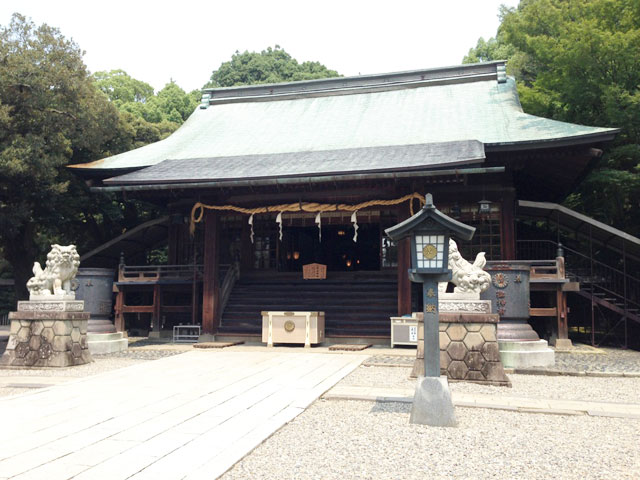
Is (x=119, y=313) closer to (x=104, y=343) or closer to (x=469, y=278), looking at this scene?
(x=104, y=343)

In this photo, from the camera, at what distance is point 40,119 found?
16.2 meters

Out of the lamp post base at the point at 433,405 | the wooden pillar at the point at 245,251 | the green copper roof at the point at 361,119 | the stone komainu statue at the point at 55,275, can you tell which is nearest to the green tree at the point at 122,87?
the green copper roof at the point at 361,119

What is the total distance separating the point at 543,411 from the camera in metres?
5.99

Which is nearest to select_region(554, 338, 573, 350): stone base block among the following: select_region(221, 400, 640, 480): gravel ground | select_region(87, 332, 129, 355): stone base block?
select_region(221, 400, 640, 480): gravel ground

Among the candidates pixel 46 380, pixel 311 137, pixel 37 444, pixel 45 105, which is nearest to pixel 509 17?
pixel 311 137

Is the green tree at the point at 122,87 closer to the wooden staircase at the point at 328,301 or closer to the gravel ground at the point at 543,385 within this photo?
the wooden staircase at the point at 328,301

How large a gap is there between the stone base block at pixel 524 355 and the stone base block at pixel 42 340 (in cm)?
808

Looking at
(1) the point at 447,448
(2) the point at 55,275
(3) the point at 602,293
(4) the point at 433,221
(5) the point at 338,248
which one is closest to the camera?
(1) the point at 447,448

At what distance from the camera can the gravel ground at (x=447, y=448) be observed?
12.9ft

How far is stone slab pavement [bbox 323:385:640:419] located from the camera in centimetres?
599

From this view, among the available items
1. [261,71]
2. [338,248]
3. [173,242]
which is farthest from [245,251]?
[261,71]

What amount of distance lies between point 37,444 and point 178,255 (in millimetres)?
13531

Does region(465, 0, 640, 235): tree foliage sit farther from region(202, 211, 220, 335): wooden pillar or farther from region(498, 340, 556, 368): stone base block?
region(202, 211, 220, 335): wooden pillar

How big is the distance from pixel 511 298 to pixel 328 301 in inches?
235
